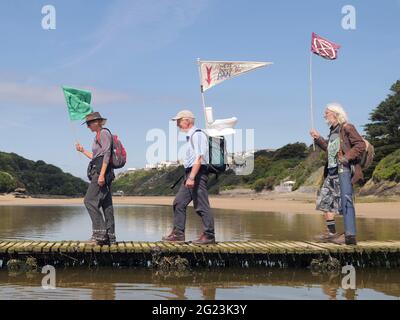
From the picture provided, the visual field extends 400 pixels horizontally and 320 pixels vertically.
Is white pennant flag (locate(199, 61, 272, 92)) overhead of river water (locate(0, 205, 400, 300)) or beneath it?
overhead

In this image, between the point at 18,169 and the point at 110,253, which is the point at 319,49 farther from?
the point at 18,169

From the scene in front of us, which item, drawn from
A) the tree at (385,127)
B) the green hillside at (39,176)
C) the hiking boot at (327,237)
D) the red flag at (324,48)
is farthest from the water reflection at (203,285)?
the green hillside at (39,176)

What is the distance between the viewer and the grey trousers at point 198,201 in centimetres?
885

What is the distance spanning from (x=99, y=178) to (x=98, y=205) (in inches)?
20.5

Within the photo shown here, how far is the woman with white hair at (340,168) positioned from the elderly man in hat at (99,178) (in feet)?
11.5

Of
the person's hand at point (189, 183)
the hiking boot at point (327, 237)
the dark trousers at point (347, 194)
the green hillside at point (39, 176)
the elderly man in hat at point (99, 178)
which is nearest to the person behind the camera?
the person's hand at point (189, 183)

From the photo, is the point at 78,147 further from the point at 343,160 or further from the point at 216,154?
the point at 343,160

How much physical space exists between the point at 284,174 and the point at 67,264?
88736 mm

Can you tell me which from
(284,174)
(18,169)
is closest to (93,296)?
(284,174)

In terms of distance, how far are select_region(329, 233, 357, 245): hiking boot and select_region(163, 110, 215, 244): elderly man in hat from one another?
2.23m

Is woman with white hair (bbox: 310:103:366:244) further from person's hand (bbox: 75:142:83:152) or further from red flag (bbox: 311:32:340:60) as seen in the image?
person's hand (bbox: 75:142:83:152)

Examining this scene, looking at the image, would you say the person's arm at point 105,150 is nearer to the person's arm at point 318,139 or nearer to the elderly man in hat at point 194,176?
the elderly man in hat at point 194,176

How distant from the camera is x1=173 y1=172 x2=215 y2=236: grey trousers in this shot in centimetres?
885

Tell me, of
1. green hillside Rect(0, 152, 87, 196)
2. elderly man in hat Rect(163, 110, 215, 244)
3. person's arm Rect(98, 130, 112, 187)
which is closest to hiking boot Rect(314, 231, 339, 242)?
elderly man in hat Rect(163, 110, 215, 244)
